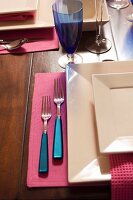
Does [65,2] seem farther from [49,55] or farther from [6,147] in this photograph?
[6,147]

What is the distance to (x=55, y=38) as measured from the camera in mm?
775

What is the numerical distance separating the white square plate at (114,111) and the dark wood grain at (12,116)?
0.16m

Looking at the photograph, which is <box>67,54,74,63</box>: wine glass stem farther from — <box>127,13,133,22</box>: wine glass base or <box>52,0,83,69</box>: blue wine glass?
<box>127,13,133,22</box>: wine glass base

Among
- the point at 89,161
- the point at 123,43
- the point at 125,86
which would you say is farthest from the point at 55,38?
the point at 89,161

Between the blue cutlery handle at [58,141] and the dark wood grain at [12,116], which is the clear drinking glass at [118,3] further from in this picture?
the blue cutlery handle at [58,141]

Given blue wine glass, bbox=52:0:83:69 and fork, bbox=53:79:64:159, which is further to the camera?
blue wine glass, bbox=52:0:83:69

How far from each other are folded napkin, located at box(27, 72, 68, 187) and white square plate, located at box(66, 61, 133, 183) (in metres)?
0.02

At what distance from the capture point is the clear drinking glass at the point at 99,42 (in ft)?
2.39

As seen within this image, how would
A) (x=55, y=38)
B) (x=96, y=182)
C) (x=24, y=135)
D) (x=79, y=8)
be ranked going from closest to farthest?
(x=96, y=182) → (x=24, y=135) → (x=79, y=8) → (x=55, y=38)

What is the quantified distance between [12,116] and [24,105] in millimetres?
38

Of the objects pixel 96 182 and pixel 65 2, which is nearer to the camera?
pixel 96 182

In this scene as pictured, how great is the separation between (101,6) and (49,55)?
0.72 feet

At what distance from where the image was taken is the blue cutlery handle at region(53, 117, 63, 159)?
479mm

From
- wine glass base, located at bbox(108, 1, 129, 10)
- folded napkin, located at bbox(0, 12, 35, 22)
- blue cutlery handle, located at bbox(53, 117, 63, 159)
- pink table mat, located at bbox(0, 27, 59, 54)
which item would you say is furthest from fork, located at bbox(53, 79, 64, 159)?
wine glass base, located at bbox(108, 1, 129, 10)
